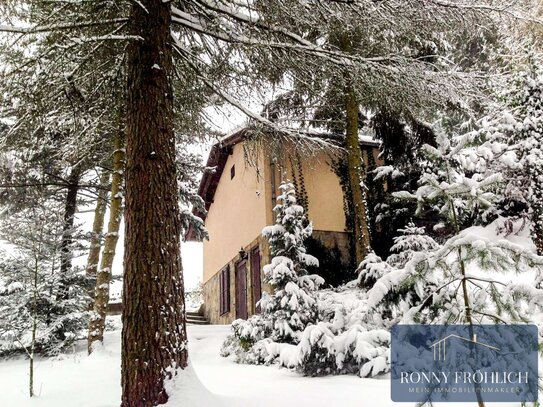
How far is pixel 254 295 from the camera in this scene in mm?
13297

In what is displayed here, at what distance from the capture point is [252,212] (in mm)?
13617

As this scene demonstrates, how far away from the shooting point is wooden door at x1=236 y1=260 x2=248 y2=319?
47.2 feet

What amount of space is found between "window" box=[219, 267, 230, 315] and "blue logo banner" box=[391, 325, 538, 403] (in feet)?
43.3

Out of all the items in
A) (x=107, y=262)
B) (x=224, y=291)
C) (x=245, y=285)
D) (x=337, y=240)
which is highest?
(x=337, y=240)

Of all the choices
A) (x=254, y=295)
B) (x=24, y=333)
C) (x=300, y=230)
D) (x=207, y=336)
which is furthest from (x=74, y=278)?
(x=254, y=295)

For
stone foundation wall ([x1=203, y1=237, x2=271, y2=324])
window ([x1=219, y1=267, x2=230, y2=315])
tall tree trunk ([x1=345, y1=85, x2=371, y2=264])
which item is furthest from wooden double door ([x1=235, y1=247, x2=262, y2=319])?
tall tree trunk ([x1=345, y1=85, x2=371, y2=264])

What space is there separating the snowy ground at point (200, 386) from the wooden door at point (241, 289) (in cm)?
581

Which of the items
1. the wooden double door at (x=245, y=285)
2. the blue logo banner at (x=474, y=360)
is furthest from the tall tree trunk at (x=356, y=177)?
the blue logo banner at (x=474, y=360)

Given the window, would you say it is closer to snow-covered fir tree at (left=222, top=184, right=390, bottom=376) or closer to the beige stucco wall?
the beige stucco wall

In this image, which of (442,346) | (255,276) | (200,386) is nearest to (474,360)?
(442,346)

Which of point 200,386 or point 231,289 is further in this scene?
point 231,289

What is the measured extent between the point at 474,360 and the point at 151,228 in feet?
9.30

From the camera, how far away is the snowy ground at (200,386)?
397cm

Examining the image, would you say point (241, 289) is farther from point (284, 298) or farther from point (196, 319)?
point (284, 298)
